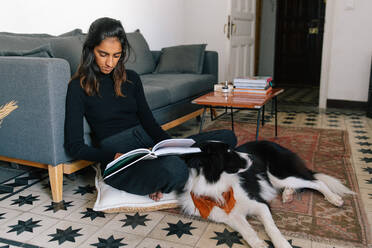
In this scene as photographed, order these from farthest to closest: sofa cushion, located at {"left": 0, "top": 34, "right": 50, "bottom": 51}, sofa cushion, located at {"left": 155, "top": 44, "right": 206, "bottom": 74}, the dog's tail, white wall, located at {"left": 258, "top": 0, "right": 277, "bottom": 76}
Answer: white wall, located at {"left": 258, "top": 0, "right": 277, "bottom": 76}, sofa cushion, located at {"left": 155, "top": 44, "right": 206, "bottom": 74}, sofa cushion, located at {"left": 0, "top": 34, "right": 50, "bottom": 51}, the dog's tail

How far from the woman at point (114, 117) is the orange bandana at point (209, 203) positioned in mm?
110

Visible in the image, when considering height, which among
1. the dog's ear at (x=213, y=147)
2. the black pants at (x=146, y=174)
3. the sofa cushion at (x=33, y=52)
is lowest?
the black pants at (x=146, y=174)

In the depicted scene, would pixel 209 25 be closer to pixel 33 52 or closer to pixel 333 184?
pixel 33 52

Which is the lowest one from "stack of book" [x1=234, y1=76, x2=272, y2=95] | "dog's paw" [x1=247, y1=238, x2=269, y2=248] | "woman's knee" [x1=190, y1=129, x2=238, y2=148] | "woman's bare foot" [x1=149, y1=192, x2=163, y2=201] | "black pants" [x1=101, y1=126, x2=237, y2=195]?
"dog's paw" [x1=247, y1=238, x2=269, y2=248]

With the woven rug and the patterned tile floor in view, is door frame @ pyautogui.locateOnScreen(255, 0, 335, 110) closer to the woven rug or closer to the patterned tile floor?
the woven rug

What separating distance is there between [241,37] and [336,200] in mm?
3532

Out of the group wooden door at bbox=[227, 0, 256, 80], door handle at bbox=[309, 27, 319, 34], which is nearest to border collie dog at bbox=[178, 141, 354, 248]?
wooden door at bbox=[227, 0, 256, 80]

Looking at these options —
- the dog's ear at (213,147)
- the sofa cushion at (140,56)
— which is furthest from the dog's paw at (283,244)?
the sofa cushion at (140,56)

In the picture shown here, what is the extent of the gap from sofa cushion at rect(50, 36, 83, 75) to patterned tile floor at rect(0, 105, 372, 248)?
78 centimetres

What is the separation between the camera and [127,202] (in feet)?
5.79

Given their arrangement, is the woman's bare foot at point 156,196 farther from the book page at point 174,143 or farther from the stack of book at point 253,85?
the stack of book at point 253,85

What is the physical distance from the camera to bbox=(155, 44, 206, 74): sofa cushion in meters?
3.65

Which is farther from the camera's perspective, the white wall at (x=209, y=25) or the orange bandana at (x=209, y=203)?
the white wall at (x=209, y=25)

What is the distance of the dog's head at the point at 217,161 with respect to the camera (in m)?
1.45
